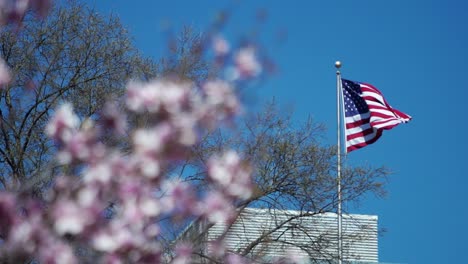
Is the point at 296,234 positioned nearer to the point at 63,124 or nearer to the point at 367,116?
the point at 367,116

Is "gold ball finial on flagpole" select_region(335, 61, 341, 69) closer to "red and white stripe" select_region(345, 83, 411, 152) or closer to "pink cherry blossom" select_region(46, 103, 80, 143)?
"red and white stripe" select_region(345, 83, 411, 152)

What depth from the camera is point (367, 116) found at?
2016 centimetres

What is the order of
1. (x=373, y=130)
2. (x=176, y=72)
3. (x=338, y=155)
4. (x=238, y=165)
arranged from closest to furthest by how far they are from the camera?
(x=238, y=165) → (x=176, y=72) → (x=338, y=155) → (x=373, y=130)

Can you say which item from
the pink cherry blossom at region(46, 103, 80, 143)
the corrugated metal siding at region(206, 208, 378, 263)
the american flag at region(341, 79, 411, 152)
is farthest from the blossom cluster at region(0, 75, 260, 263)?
the american flag at region(341, 79, 411, 152)

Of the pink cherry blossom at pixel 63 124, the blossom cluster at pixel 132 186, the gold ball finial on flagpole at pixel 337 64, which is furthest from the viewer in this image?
the gold ball finial on flagpole at pixel 337 64

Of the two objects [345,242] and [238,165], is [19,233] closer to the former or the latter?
[238,165]

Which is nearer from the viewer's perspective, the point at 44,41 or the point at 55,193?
the point at 55,193

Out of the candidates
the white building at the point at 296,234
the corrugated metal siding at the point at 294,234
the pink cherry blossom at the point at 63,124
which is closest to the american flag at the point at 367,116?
the white building at the point at 296,234

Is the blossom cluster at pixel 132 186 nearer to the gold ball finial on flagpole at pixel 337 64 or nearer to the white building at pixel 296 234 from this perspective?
the white building at pixel 296 234

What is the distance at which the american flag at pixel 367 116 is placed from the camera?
64.5 ft

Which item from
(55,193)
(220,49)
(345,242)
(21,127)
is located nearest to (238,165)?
(220,49)

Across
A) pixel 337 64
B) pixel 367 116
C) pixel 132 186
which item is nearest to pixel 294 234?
pixel 367 116

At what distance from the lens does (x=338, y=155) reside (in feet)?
52.8

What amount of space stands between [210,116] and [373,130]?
48.0 feet
